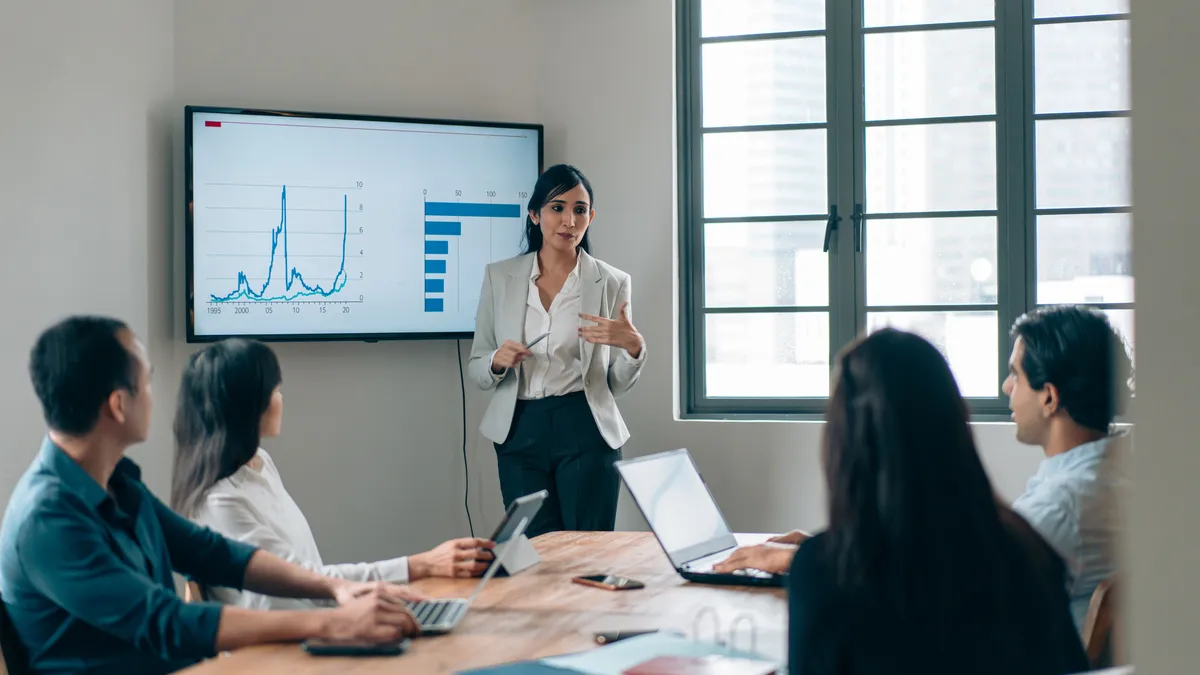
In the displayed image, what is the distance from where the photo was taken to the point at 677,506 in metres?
2.53

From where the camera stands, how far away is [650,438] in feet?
14.5

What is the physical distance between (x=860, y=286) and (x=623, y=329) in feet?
4.09

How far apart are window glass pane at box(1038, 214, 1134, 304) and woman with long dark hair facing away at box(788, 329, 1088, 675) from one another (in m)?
3.16

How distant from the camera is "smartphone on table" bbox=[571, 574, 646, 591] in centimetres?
222

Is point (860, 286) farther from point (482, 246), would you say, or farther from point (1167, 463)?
point (1167, 463)

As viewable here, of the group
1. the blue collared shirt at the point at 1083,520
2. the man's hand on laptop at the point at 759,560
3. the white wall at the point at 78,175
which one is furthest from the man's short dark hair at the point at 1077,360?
the white wall at the point at 78,175

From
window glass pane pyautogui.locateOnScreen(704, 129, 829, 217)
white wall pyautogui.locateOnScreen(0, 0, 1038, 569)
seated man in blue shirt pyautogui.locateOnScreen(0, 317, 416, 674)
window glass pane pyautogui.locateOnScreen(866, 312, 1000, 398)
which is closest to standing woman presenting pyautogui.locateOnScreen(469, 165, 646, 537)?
white wall pyautogui.locateOnScreen(0, 0, 1038, 569)

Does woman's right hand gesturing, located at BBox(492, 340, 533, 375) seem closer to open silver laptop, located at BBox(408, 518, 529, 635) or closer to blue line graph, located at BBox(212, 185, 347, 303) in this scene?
blue line graph, located at BBox(212, 185, 347, 303)

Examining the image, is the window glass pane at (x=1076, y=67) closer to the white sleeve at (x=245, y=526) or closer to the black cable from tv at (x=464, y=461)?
the black cable from tv at (x=464, y=461)

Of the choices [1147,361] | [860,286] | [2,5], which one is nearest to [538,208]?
[860,286]

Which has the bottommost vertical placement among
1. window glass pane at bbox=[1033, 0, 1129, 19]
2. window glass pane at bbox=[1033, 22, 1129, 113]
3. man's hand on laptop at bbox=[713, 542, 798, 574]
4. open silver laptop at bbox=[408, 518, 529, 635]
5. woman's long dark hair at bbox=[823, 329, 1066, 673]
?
open silver laptop at bbox=[408, 518, 529, 635]

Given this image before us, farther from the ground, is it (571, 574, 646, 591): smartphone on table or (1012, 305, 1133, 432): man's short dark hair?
(1012, 305, 1133, 432): man's short dark hair

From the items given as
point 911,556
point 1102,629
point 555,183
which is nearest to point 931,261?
point 555,183

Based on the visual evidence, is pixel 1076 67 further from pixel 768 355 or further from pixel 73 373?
pixel 73 373
